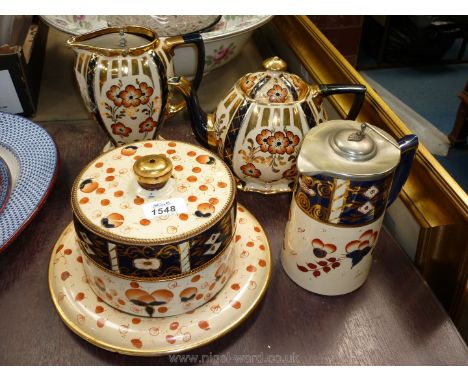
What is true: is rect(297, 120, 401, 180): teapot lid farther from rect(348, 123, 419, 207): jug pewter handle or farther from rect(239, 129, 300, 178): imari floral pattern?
rect(239, 129, 300, 178): imari floral pattern

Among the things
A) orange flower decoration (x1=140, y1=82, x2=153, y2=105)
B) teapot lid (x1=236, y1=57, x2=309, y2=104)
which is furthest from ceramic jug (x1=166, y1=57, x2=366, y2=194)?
orange flower decoration (x1=140, y1=82, x2=153, y2=105)

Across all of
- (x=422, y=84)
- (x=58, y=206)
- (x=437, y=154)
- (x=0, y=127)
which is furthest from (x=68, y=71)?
(x=422, y=84)

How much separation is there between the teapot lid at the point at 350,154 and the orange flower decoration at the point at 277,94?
4.9 inches

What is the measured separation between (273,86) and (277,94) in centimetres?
1

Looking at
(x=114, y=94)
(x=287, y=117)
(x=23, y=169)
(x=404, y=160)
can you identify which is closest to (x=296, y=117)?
(x=287, y=117)

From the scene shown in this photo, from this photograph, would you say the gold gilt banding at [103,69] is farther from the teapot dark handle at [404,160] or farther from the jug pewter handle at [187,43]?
the teapot dark handle at [404,160]

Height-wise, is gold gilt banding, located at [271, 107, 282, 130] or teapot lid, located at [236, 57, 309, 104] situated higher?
teapot lid, located at [236, 57, 309, 104]

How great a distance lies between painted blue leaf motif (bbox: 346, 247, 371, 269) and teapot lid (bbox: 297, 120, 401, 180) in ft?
0.36

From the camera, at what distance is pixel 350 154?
490 mm

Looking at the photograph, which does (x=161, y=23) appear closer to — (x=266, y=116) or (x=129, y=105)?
(x=129, y=105)

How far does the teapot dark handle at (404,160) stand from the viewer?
528mm

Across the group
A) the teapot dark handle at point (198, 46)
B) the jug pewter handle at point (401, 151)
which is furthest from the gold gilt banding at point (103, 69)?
the jug pewter handle at point (401, 151)

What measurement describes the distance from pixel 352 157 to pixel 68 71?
759 millimetres

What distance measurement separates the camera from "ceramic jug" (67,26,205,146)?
0.66 metres
